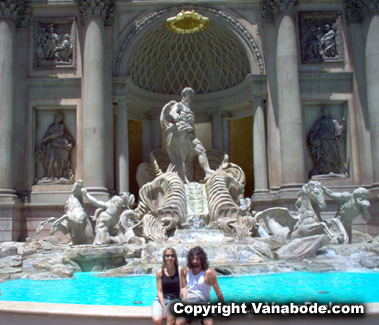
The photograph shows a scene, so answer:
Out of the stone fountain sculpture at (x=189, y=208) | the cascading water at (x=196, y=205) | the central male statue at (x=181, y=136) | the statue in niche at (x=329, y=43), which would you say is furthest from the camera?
the statue in niche at (x=329, y=43)

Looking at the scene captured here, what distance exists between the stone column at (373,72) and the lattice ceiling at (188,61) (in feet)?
16.7

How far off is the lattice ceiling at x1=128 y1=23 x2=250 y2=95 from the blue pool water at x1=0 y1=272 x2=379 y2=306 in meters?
12.8

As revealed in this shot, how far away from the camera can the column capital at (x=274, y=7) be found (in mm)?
20344

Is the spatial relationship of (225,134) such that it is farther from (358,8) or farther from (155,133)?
(358,8)

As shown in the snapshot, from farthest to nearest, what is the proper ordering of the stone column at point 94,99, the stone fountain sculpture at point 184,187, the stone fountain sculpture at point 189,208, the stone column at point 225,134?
the stone column at point 225,134 < the stone column at point 94,99 < the stone fountain sculpture at point 184,187 < the stone fountain sculpture at point 189,208

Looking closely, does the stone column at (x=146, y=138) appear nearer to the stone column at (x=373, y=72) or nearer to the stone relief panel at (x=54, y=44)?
the stone relief panel at (x=54, y=44)

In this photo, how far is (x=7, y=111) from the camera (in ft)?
64.1

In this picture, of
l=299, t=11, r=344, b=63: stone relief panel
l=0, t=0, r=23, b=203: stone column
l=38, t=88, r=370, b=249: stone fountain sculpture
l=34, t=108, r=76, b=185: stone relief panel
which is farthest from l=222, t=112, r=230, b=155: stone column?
l=0, t=0, r=23, b=203: stone column

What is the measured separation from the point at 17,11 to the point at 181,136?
331 inches

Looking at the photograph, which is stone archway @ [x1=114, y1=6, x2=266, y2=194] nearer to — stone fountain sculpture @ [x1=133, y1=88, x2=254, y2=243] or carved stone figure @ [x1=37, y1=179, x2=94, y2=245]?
stone fountain sculpture @ [x1=133, y1=88, x2=254, y2=243]

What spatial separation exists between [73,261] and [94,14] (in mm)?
11265

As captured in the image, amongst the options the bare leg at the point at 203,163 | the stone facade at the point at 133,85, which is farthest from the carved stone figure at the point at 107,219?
the bare leg at the point at 203,163

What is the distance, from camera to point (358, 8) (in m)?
20.9

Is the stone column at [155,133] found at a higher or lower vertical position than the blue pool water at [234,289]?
higher
